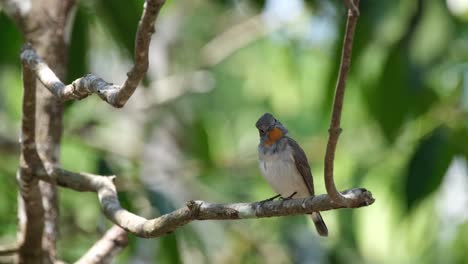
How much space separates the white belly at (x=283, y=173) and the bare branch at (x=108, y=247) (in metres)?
0.85

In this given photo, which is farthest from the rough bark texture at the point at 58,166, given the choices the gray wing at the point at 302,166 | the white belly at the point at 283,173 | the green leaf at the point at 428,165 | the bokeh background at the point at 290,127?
the green leaf at the point at 428,165

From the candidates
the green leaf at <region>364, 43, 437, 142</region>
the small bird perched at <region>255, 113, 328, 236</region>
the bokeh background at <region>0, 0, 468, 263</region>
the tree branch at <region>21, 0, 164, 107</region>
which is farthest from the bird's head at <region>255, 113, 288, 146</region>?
the tree branch at <region>21, 0, 164, 107</region>

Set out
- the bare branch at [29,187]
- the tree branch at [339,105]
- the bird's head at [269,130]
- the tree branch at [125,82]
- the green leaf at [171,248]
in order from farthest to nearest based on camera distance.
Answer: the green leaf at [171,248]
the bird's head at [269,130]
the bare branch at [29,187]
the tree branch at [125,82]
the tree branch at [339,105]

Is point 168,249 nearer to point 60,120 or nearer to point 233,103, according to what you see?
point 60,120

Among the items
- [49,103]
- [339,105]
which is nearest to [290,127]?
[49,103]

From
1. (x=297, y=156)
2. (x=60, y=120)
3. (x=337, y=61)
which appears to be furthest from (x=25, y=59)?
(x=337, y=61)

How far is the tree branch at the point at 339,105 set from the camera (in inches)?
83.2

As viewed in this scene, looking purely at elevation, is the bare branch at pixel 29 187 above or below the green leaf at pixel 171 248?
below

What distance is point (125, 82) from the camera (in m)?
2.54

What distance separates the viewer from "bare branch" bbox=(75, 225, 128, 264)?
12.5ft

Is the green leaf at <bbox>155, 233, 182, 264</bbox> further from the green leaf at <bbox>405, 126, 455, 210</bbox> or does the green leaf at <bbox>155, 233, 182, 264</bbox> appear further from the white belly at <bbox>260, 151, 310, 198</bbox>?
the green leaf at <bbox>405, 126, 455, 210</bbox>

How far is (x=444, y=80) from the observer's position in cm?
623

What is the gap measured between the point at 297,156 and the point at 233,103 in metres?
4.34

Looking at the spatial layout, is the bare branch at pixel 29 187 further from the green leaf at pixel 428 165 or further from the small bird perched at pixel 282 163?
the green leaf at pixel 428 165
